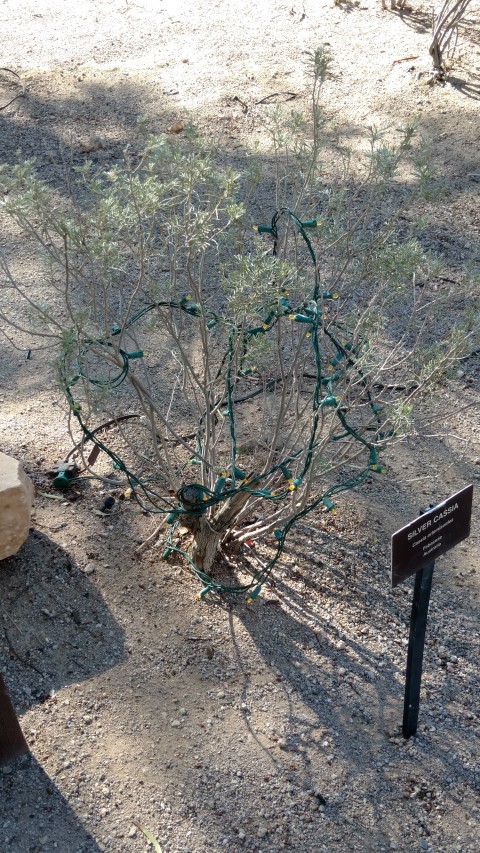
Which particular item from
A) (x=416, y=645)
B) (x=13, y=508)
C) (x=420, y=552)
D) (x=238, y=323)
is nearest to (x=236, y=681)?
(x=416, y=645)

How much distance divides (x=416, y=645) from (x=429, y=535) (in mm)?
369

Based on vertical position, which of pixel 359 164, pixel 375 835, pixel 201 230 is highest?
pixel 201 230

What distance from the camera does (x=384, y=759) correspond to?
2.71 metres

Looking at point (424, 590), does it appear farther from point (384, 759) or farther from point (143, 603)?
point (143, 603)

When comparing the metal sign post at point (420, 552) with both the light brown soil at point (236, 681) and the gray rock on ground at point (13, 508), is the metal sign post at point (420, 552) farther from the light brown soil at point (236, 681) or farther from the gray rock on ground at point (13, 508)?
the gray rock on ground at point (13, 508)

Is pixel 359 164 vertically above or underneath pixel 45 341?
above

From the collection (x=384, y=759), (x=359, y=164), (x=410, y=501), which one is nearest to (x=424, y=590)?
(x=384, y=759)

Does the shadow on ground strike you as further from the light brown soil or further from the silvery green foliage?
the silvery green foliage

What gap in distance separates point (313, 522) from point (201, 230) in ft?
4.84

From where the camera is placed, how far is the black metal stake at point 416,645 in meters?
2.55

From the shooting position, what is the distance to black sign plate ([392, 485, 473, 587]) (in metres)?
2.39

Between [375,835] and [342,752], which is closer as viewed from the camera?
[375,835]

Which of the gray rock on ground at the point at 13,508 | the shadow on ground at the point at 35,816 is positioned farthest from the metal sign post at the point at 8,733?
the gray rock on ground at the point at 13,508

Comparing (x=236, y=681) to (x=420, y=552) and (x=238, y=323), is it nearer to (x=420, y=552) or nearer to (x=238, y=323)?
(x=420, y=552)
